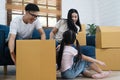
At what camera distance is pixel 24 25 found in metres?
2.27

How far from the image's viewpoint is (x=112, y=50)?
2.86 meters

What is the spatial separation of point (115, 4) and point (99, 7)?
2.40ft

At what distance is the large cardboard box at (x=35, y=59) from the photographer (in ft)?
5.88

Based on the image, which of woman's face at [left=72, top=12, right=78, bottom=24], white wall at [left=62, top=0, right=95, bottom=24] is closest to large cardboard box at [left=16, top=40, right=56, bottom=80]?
woman's face at [left=72, top=12, right=78, bottom=24]

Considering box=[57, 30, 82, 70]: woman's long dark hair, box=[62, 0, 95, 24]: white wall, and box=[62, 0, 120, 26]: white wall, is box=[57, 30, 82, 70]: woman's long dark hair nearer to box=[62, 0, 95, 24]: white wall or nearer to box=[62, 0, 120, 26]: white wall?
box=[62, 0, 120, 26]: white wall

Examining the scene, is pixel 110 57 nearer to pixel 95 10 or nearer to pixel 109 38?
pixel 109 38

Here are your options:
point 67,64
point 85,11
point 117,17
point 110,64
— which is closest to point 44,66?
point 67,64

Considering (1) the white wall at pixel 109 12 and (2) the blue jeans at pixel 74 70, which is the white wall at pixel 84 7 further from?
(2) the blue jeans at pixel 74 70

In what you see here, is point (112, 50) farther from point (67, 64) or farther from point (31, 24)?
point (31, 24)

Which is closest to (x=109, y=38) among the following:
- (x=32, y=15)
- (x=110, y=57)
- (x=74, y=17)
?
(x=110, y=57)

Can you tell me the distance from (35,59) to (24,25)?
1.96 ft

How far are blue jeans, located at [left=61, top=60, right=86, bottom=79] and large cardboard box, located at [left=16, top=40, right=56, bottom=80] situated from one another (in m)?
0.41

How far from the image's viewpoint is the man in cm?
211

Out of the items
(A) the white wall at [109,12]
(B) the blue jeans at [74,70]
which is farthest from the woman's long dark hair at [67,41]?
(A) the white wall at [109,12]
